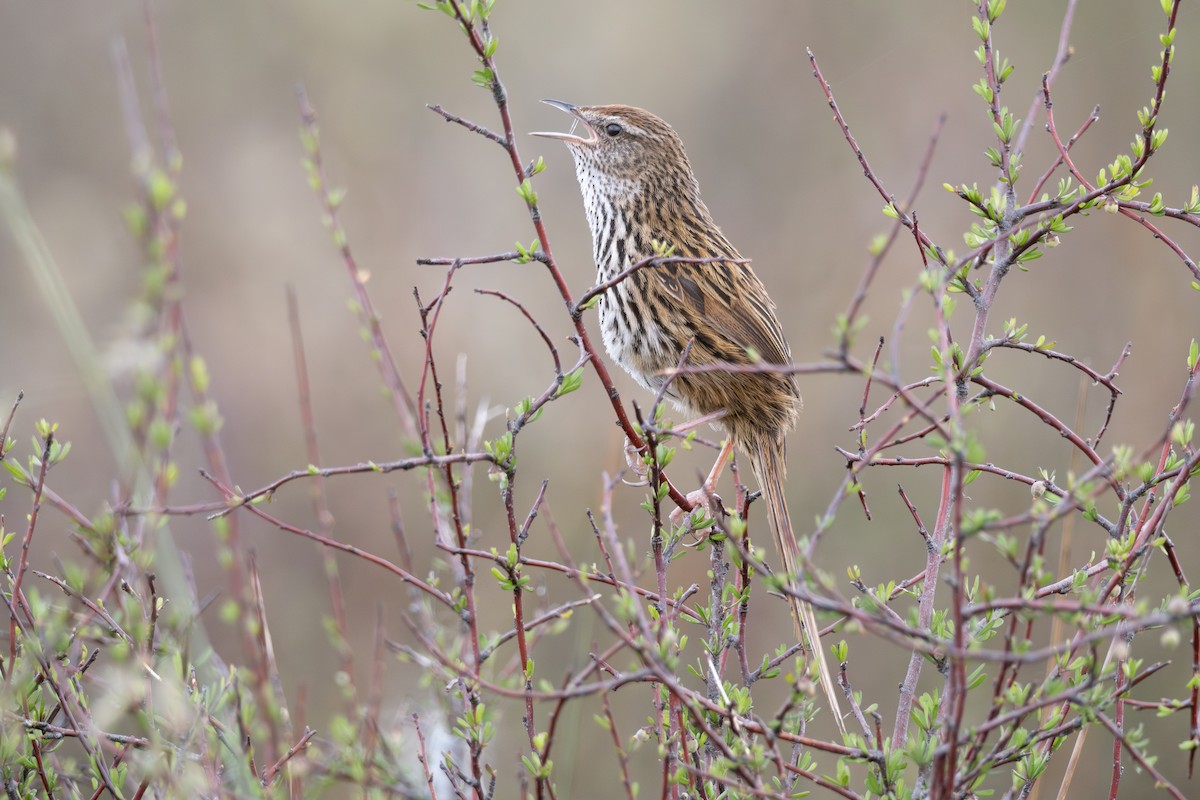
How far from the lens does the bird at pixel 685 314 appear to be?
151 inches

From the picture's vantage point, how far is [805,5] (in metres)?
8.19

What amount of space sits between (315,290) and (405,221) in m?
0.88

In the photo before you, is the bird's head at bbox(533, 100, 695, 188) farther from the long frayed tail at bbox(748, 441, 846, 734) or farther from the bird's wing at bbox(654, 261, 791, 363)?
the long frayed tail at bbox(748, 441, 846, 734)

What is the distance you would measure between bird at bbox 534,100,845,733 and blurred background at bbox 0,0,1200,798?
10.1 feet

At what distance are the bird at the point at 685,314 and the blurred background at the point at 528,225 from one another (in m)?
3.07

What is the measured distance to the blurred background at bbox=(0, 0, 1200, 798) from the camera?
720 centimetres

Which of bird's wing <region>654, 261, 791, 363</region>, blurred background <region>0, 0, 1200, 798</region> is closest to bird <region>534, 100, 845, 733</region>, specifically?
bird's wing <region>654, 261, 791, 363</region>

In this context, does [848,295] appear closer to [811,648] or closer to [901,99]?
[901,99]

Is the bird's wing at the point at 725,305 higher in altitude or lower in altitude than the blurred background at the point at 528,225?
lower

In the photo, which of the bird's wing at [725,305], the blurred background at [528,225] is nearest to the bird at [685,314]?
the bird's wing at [725,305]

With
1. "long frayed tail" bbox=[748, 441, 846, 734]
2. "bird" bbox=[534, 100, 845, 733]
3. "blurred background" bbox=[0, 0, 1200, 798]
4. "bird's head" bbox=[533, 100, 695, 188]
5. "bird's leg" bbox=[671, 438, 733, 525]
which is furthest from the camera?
"blurred background" bbox=[0, 0, 1200, 798]

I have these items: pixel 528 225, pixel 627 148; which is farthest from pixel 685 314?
pixel 528 225

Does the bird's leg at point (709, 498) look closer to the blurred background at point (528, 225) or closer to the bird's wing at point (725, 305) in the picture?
the bird's wing at point (725, 305)

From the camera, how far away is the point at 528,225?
8.02 m
